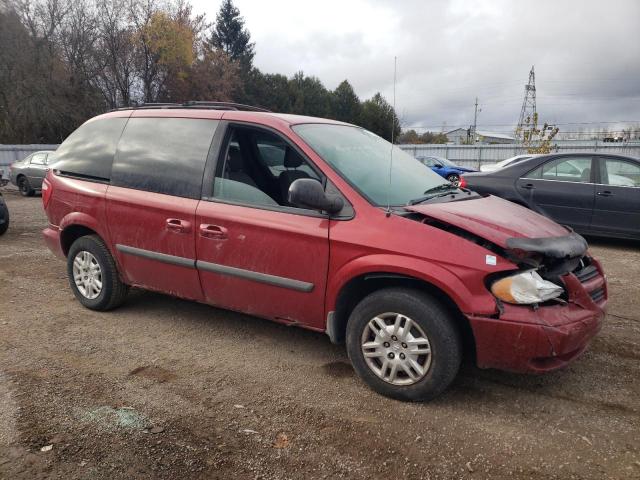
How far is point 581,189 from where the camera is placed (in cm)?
768

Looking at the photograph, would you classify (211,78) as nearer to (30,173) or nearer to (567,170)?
(30,173)

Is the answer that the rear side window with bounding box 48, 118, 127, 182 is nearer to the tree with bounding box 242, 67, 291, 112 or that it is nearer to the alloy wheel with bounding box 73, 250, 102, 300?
the alloy wheel with bounding box 73, 250, 102, 300

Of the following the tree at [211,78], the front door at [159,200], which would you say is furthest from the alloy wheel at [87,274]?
the tree at [211,78]

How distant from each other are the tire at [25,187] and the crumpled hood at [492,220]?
52.6ft

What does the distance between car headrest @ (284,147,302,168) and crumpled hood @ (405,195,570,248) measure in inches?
35.3

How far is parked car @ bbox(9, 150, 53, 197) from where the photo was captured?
15625 millimetres

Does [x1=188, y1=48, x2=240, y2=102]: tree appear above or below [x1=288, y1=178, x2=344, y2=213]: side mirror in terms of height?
above

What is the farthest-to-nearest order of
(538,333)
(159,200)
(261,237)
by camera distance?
(159,200), (261,237), (538,333)

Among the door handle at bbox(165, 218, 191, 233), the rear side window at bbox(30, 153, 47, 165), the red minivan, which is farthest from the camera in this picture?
the rear side window at bbox(30, 153, 47, 165)

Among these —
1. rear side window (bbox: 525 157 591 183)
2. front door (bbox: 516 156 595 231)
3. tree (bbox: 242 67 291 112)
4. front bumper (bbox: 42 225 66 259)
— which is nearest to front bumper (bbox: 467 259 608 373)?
front bumper (bbox: 42 225 66 259)

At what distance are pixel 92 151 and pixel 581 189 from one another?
6.83 m

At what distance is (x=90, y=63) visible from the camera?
3522 centimetres

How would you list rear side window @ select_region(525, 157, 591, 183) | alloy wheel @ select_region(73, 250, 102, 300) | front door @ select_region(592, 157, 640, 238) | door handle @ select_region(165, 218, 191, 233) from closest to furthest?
1. door handle @ select_region(165, 218, 191, 233)
2. alloy wheel @ select_region(73, 250, 102, 300)
3. front door @ select_region(592, 157, 640, 238)
4. rear side window @ select_region(525, 157, 591, 183)

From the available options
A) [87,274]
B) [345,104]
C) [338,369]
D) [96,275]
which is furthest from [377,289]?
[345,104]
